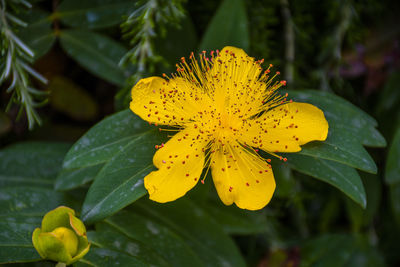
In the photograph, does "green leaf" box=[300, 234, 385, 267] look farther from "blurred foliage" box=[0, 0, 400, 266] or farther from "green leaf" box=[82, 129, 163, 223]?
"green leaf" box=[82, 129, 163, 223]

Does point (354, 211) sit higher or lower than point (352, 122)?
lower

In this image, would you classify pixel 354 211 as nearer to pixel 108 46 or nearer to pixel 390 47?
pixel 390 47

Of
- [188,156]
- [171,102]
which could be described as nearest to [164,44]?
[171,102]

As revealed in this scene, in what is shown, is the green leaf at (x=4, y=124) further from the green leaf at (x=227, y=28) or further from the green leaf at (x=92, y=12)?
the green leaf at (x=227, y=28)

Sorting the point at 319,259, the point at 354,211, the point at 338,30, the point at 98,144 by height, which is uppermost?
the point at 338,30

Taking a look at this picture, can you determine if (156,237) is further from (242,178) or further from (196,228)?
(242,178)

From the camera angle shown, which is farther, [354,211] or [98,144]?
[354,211]

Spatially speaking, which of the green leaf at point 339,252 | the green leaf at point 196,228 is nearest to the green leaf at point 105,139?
the green leaf at point 196,228
